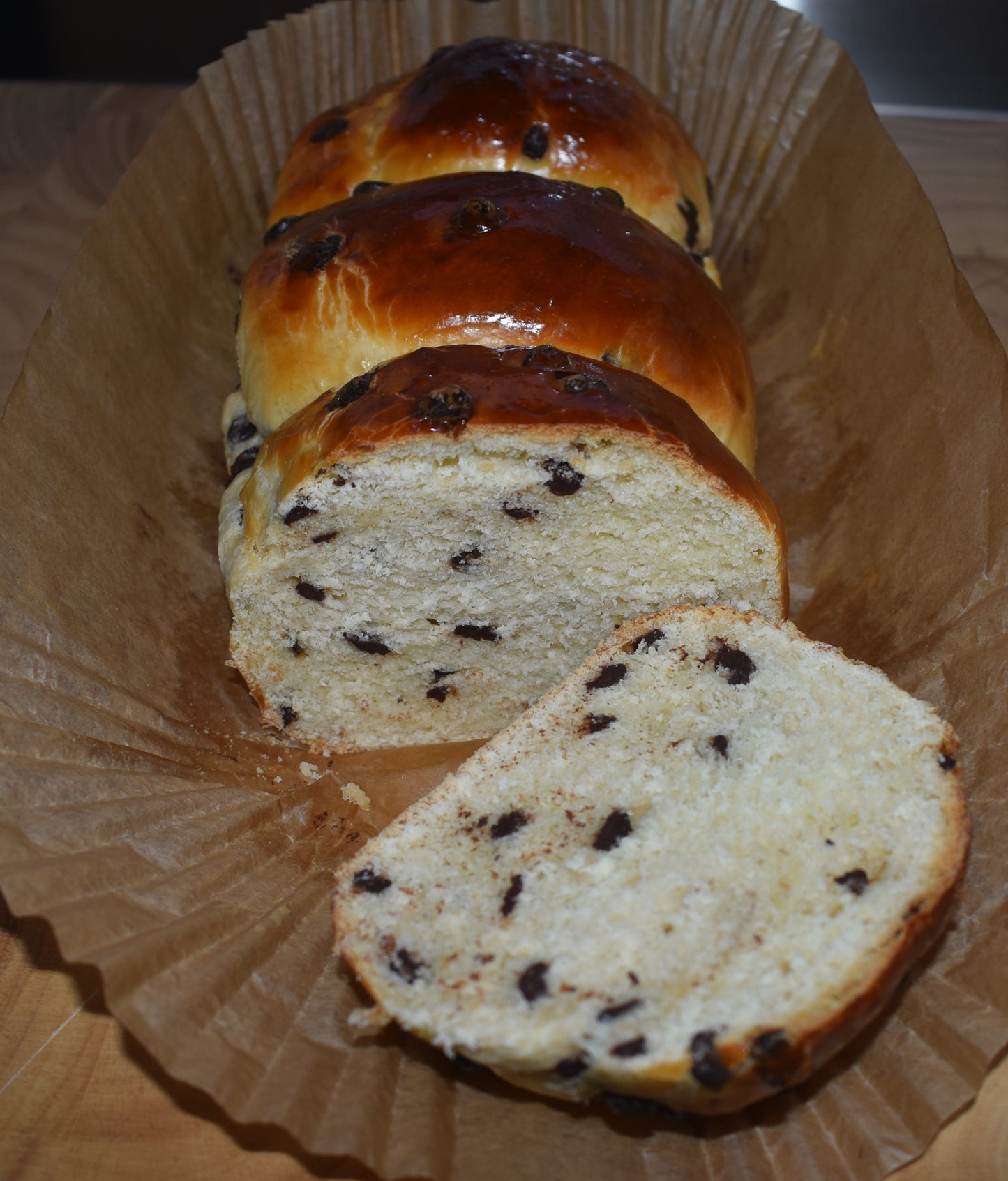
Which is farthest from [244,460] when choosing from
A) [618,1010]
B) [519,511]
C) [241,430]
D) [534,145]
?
[618,1010]

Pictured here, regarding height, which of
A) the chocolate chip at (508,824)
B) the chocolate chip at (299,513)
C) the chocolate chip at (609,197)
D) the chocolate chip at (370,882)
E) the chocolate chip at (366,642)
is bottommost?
the chocolate chip at (370,882)

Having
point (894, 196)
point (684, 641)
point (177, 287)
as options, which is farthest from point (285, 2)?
point (684, 641)

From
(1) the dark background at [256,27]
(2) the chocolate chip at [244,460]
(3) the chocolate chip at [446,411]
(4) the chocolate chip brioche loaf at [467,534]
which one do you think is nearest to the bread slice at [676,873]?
(4) the chocolate chip brioche loaf at [467,534]

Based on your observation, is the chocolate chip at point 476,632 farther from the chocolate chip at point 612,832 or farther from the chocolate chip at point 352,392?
the chocolate chip at point 612,832

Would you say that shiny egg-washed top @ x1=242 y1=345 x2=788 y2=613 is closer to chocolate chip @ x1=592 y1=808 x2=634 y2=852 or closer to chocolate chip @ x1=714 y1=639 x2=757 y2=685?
chocolate chip @ x1=714 y1=639 x2=757 y2=685

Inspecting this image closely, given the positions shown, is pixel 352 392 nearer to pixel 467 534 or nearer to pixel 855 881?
pixel 467 534

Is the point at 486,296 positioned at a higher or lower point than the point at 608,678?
higher
